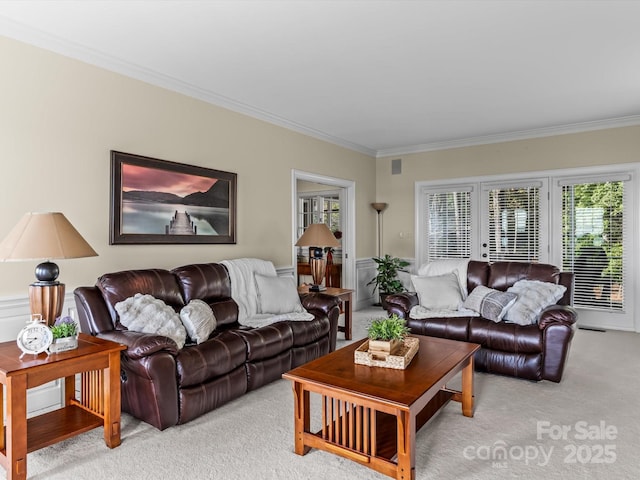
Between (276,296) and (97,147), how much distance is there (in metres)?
1.93

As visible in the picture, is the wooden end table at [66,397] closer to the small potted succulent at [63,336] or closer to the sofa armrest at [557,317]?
the small potted succulent at [63,336]

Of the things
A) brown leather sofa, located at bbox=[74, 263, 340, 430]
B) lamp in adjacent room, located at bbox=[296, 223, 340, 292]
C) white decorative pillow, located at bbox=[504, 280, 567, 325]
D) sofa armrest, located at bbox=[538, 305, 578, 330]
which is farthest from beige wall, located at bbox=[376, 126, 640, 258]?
A: brown leather sofa, located at bbox=[74, 263, 340, 430]

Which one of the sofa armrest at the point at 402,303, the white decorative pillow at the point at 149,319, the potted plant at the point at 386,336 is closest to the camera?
the potted plant at the point at 386,336

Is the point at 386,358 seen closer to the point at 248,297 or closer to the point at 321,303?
the point at 321,303

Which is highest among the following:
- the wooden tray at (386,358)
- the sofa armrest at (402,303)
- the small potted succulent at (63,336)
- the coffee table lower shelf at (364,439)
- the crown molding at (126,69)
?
the crown molding at (126,69)

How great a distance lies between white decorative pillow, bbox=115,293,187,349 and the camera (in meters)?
2.85

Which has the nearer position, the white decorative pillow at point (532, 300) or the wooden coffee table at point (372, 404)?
the wooden coffee table at point (372, 404)

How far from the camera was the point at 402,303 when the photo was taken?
4.24 meters

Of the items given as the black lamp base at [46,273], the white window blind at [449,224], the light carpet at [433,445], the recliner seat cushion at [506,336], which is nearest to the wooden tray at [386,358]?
the light carpet at [433,445]

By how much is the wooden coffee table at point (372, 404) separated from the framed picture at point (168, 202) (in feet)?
6.70

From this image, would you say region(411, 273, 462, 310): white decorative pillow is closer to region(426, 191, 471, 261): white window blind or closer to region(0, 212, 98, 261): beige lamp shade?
region(426, 191, 471, 261): white window blind

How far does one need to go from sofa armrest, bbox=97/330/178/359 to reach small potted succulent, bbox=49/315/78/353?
285 mm

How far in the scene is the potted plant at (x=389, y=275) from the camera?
6.54m

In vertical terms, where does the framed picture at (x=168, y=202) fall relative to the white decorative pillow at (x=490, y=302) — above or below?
above
